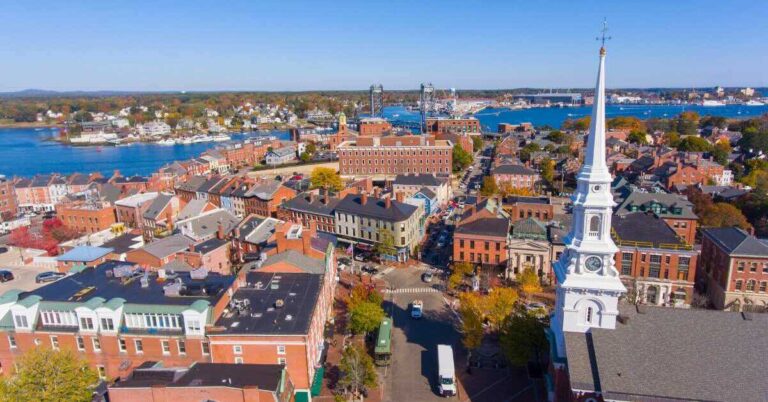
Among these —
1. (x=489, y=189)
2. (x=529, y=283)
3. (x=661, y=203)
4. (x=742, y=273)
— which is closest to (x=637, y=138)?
(x=489, y=189)

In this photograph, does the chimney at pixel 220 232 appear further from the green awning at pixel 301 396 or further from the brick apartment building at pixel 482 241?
the green awning at pixel 301 396

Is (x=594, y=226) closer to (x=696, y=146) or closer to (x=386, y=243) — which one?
(x=386, y=243)

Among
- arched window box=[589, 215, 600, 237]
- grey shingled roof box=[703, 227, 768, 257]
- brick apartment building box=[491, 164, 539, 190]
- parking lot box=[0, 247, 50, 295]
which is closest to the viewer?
arched window box=[589, 215, 600, 237]

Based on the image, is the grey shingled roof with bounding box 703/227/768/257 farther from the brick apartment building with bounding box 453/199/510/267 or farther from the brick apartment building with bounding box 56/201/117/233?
the brick apartment building with bounding box 56/201/117/233

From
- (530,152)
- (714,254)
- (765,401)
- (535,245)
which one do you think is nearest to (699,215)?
(714,254)

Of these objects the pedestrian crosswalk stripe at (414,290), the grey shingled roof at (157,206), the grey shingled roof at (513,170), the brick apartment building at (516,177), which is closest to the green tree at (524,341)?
the pedestrian crosswalk stripe at (414,290)

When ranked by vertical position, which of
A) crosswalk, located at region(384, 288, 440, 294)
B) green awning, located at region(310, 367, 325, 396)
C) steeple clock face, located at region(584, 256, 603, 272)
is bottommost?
crosswalk, located at region(384, 288, 440, 294)

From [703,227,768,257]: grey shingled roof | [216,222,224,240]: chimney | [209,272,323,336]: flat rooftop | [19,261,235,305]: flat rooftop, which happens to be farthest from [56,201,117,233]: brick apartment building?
[703,227,768,257]: grey shingled roof

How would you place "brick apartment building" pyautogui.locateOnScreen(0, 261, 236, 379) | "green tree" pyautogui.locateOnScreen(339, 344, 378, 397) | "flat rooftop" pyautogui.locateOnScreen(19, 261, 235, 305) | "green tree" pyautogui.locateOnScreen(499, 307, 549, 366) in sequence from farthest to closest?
"green tree" pyautogui.locateOnScreen(499, 307, 549, 366), "flat rooftop" pyautogui.locateOnScreen(19, 261, 235, 305), "green tree" pyautogui.locateOnScreen(339, 344, 378, 397), "brick apartment building" pyautogui.locateOnScreen(0, 261, 236, 379)
